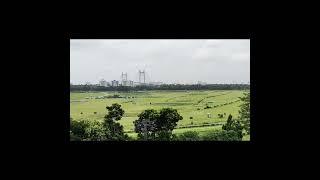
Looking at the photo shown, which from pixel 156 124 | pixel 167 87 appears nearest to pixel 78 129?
pixel 156 124

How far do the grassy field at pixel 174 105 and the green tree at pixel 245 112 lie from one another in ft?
0.12

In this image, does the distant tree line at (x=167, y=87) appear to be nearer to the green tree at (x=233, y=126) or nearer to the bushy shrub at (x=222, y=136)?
the green tree at (x=233, y=126)

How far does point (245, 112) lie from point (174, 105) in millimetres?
574

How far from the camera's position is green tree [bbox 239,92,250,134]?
9.09 feet

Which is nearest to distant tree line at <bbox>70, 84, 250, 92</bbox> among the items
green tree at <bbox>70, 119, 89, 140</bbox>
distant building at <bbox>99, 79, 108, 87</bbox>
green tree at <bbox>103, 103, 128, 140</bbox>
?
distant building at <bbox>99, 79, 108, 87</bbox>

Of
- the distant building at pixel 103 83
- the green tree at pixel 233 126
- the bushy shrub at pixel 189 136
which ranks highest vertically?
the distant building at pixel 103 83

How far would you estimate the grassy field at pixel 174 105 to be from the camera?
2725 mm

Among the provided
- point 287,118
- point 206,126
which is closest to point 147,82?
point 206,126

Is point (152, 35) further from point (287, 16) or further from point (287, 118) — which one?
point (287, 118)

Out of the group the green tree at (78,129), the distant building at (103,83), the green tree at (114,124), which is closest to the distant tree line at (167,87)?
the distant building at (103,83)

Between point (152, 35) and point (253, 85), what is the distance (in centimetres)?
88

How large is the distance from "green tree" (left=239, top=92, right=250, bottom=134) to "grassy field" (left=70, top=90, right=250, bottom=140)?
0.04 m

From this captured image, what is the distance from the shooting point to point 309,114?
8.51 ft

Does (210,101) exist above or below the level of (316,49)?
below
